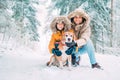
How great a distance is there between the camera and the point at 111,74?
5883mm

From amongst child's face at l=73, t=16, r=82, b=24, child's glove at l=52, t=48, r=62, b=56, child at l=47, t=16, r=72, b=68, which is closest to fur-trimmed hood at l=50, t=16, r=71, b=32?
child at l=47, t=16, r=72, b=68

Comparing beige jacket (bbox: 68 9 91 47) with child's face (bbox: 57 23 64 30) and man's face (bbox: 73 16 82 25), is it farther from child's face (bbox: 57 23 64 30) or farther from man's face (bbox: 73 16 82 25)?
child's face (bbox: 57 23 64 30)

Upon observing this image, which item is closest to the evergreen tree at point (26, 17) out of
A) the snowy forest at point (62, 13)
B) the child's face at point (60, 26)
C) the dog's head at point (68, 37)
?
the snowy forest at point (62, 13)

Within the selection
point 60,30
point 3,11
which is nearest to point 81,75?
point 60,30

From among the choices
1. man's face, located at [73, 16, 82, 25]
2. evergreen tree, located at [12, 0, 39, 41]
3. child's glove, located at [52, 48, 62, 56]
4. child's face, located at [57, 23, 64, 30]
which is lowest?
child's glove, located at [52, 48, 62, 56]

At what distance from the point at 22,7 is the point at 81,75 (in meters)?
16.9

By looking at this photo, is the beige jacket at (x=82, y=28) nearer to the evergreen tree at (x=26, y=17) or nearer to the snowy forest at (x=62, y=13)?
the snowy forest at (x=62, y=13)

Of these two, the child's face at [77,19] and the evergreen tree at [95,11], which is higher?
the evergreen tree at [95,11]

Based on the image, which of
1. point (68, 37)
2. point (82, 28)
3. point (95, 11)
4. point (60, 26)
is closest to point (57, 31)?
point (60, 26)

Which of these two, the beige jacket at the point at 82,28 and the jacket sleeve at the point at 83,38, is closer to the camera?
the jacket sleeve at the point at 83,38

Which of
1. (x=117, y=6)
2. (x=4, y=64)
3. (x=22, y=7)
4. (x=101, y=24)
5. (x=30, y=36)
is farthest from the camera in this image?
(x=117, y=6)

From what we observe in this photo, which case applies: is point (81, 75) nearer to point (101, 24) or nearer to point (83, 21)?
point (83, 21)

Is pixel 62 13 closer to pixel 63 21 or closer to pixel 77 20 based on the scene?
pixel 77 20

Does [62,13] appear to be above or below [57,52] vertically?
above
